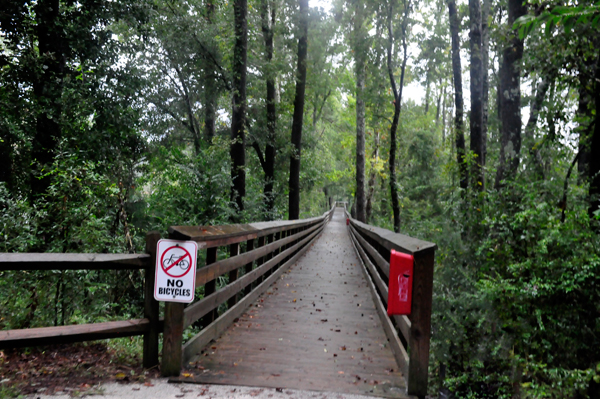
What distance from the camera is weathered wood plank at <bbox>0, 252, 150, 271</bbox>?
324 centimetres

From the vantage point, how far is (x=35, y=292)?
199 inches

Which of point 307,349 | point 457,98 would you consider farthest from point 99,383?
point 457,98

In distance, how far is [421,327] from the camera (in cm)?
359

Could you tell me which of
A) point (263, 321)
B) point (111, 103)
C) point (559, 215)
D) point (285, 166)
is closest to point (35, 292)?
point (263, 321)

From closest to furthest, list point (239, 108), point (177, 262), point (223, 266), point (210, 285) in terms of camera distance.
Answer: point (177, 262) < point (210, 285) < point (223, 266) < point (239, 108)

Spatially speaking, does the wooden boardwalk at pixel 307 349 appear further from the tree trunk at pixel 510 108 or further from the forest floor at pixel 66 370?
the tree trunk at pixel 510 108

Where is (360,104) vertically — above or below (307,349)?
above

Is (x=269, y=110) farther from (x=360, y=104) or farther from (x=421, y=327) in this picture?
(x=421, y=327)

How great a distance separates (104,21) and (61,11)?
3.23 feet

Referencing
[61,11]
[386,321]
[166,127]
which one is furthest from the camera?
[166,127]

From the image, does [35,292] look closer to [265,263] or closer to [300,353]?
[300,353]

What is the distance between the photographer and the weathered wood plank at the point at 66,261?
324 centimetres

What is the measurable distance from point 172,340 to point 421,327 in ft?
7.09

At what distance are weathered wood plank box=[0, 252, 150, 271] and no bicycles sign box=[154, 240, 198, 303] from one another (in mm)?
165
